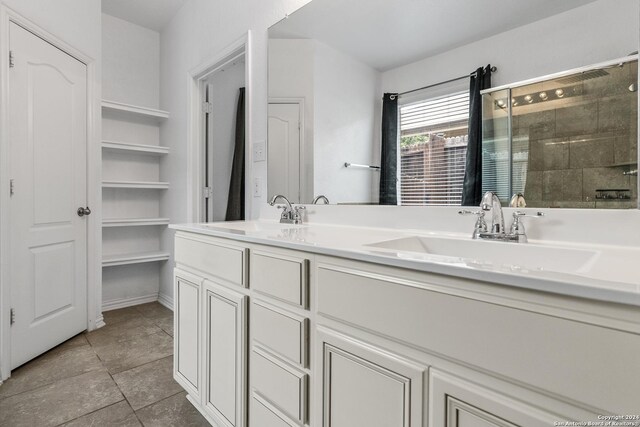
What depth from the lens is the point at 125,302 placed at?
A: 325 centimetres

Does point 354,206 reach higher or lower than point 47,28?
lower

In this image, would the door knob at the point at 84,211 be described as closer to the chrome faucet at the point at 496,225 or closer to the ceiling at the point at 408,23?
the ceiling at the point at 408,23

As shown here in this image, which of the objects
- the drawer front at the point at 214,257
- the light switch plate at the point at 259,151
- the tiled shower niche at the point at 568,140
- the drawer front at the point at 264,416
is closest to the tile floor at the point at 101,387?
the drawer front at the point at 264,416

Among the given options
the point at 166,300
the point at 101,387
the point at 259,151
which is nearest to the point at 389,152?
the point at 259,151

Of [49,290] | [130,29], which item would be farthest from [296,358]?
[130,29]

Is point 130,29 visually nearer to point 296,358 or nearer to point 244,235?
point 244,235

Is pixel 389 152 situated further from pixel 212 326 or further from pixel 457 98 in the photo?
pixel 212 326

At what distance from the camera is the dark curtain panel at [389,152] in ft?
4.66

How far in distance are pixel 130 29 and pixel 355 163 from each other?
305cm

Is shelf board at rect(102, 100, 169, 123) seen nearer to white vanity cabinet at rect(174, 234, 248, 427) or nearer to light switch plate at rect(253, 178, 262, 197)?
light switch plate at rect(253, 178, 262, 197)

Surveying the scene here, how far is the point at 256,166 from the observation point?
7.12 feet

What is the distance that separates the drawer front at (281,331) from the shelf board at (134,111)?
2.64m

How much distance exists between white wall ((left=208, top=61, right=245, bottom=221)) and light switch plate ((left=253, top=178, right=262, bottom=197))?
1190 millimetres

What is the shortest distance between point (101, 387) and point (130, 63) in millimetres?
2884
